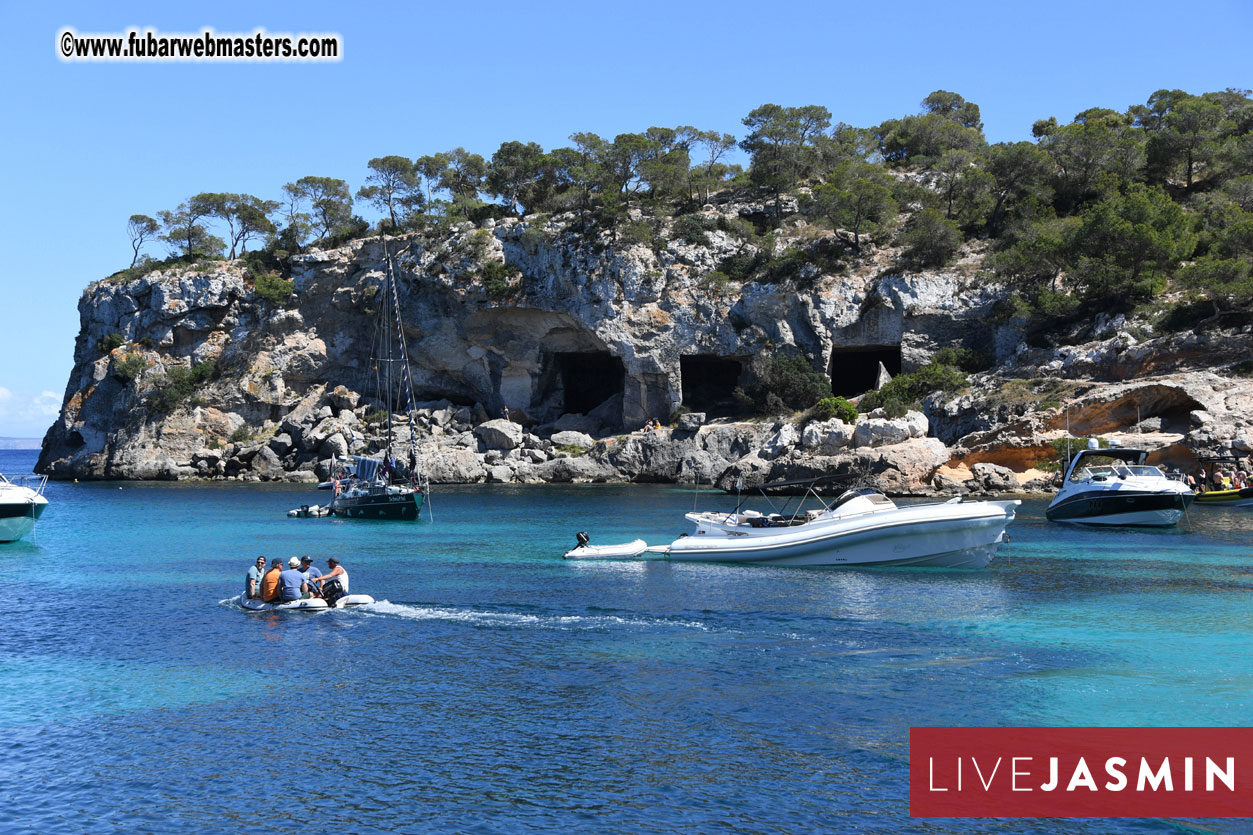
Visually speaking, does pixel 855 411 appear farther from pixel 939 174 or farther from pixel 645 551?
pixel 645 551

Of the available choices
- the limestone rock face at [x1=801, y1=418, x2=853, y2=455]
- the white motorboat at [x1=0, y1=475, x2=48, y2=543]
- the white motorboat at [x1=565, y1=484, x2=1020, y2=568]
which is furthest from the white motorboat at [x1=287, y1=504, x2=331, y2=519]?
the limestone rock face at [x1=801, y1=418, x2=853, y2=455]

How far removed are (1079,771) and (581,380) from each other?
215 feet

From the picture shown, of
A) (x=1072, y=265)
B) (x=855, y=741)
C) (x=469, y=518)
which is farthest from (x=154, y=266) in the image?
(x=855, y=741)

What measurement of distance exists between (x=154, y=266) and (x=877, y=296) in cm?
5714

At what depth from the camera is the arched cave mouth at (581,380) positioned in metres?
69.0

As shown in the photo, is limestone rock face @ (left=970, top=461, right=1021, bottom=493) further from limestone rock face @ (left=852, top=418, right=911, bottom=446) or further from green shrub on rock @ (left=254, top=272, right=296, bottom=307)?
green shrub on rock @ (left=254, top=272, right=296, bottom=307)

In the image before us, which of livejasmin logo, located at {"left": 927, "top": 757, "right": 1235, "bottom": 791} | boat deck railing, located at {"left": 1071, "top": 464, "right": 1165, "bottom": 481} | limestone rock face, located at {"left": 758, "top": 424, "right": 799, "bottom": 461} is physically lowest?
livejasmin logo, located at {"left": 927, "top": 757, "right": 1235, "bottom": 791}

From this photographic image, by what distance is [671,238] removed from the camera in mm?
65375

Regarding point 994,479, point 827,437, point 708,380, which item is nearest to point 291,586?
point 994,479

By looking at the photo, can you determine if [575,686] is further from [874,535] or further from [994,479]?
[994,479]

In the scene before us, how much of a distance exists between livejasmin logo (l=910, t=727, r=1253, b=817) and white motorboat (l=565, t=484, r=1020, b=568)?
11926mm

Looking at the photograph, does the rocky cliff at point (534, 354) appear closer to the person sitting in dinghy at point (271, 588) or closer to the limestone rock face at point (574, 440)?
the limestone rock face at point (574, 440)

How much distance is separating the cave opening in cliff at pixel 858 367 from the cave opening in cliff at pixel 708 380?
7011 millimetres

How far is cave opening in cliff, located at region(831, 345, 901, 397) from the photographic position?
63.2 meters
